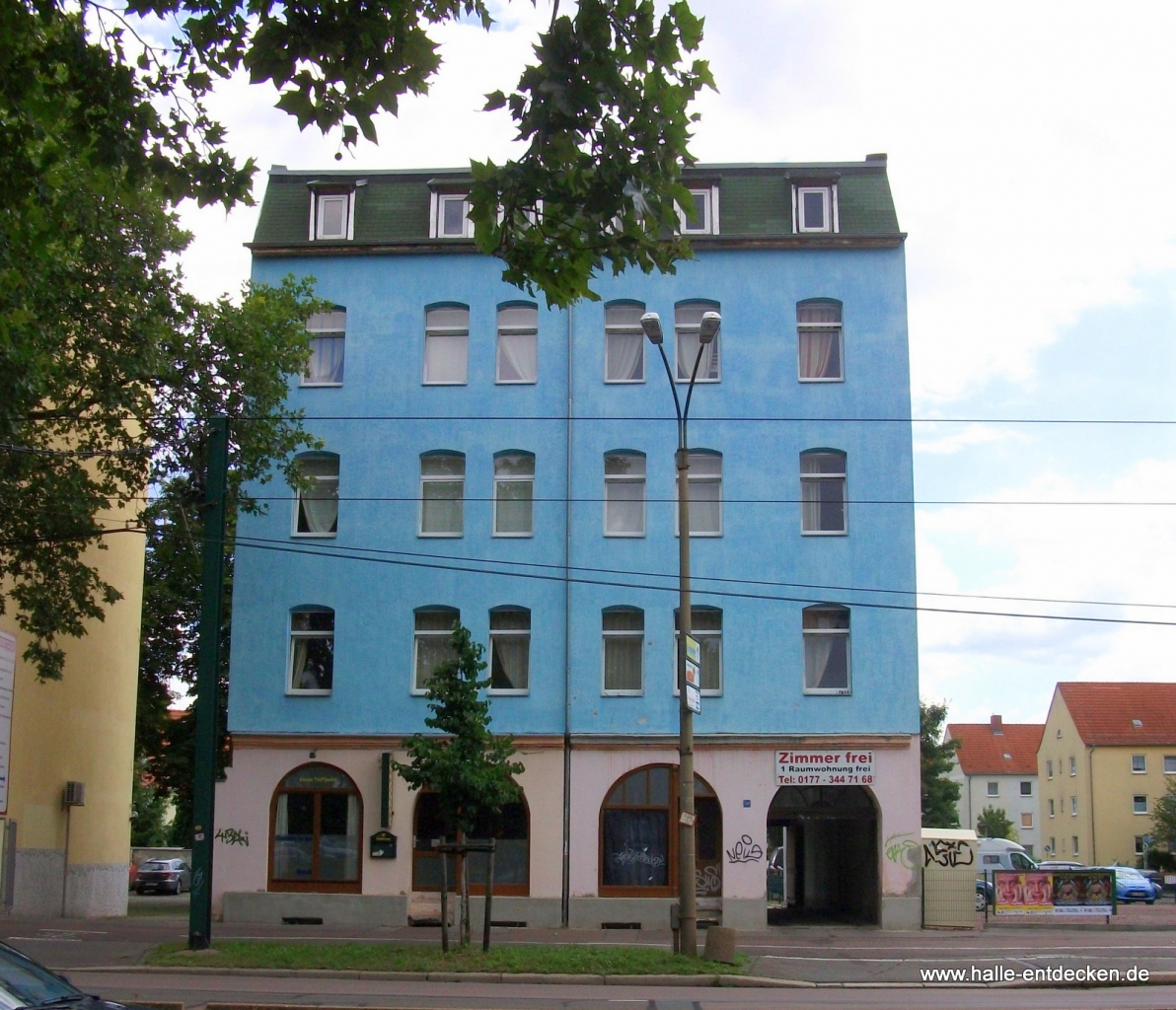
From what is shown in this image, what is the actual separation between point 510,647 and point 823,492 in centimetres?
710

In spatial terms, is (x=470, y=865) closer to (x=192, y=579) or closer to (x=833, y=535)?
(x=833, y=535)

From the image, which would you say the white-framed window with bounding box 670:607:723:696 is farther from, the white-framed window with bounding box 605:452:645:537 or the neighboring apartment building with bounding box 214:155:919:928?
the white-framed window with bounding box 605:452:645:537

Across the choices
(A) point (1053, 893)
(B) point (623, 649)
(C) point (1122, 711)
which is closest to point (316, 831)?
(B) point (623, 649)

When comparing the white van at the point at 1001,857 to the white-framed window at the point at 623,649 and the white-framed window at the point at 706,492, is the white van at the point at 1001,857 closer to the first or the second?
the white-framed window at the point at 623,649

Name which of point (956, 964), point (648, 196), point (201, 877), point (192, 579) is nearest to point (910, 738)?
point (956, 964)

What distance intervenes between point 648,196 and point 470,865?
21157mm

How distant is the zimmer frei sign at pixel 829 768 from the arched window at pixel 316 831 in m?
8.49

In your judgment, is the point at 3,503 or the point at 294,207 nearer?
the point at 3,503

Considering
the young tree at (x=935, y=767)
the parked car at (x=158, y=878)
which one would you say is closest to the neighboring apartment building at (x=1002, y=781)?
the young tree at (x=935, y=767)

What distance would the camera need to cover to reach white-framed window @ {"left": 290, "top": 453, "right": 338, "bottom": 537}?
2903 centimetres

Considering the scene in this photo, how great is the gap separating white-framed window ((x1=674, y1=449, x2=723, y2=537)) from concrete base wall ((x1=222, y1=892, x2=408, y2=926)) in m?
9.42

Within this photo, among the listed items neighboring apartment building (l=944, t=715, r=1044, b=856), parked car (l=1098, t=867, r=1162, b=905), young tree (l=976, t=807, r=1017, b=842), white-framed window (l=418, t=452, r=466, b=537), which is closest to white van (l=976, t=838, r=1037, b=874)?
parked car (l=1098, t=867, r=1162, b=905)

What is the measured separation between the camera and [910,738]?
2738cm

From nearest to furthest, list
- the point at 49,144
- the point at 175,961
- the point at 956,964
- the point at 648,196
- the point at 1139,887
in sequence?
the point at 648,196 < the point at 49,144 < the point at 175,961 < the point at 956,964 < the point at 1139,887
